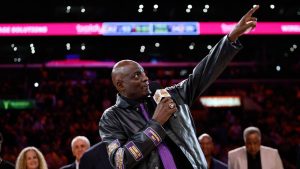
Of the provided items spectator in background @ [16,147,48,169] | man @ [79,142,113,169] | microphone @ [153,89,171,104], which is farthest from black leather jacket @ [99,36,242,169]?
spectator in background @ [16,147,48,169]

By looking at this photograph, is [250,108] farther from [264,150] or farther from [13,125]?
[264,150]

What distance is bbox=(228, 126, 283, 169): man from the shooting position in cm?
588

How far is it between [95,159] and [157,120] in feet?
10.8

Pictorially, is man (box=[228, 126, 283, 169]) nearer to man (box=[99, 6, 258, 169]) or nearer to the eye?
man (box=[99, 6, 258, 169])

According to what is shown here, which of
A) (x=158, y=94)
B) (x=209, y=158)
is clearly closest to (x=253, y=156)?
(x=209, y=158)

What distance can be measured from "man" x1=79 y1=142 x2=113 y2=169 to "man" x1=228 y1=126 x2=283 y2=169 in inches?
52.7

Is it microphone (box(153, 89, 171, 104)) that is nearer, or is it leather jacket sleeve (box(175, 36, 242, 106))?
microphone (box(153, 89, 171, 104))

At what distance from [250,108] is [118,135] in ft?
43.3

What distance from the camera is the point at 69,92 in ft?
47.8

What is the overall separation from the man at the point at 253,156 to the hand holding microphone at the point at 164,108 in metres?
3.61

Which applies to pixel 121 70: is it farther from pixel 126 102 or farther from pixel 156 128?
pixel 156 128

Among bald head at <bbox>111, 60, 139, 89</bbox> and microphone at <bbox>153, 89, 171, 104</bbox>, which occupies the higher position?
bald head at <bbox>111, 60, 139, 89</bbox>

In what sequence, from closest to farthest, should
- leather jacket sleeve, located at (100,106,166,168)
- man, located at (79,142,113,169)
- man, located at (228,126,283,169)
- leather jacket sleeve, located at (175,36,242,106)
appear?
leather jacket sleeve, located at (100,106,166,168)
leather jacket sleeve, located at (175,36,242,106)
man, located at (79,142,113,169)
man, located at (228,126,283,169)

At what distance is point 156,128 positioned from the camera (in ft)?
7.96
